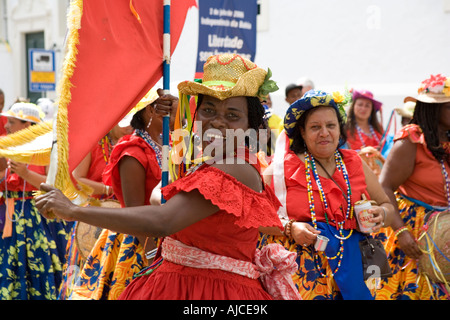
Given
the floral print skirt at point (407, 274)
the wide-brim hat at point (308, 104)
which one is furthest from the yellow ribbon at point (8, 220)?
the floral print skirt at point (407, 274)

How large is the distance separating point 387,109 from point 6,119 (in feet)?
24.4

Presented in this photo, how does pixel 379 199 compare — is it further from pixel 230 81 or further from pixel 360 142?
pixel 360 142

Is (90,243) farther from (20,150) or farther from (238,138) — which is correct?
(238,138)

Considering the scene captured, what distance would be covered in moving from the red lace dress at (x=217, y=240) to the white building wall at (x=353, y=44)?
31.7 feet

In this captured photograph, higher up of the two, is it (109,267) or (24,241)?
(109,267)

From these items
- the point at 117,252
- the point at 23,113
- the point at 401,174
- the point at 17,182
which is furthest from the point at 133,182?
the point at 23,113

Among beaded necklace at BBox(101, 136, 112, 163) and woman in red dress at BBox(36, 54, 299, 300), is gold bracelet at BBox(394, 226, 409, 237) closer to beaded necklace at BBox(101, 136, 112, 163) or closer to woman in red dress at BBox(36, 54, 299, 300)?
woman in red dress at BBox(36, 54, 299, 300)

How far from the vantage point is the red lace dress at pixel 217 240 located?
2781 millimetres

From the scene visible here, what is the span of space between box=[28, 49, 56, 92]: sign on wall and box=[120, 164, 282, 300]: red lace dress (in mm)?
11846

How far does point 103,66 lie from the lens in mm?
3135

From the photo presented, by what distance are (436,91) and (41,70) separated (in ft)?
35.8

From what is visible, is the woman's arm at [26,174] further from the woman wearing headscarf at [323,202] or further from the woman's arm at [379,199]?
the woman's arm at [379,199]
